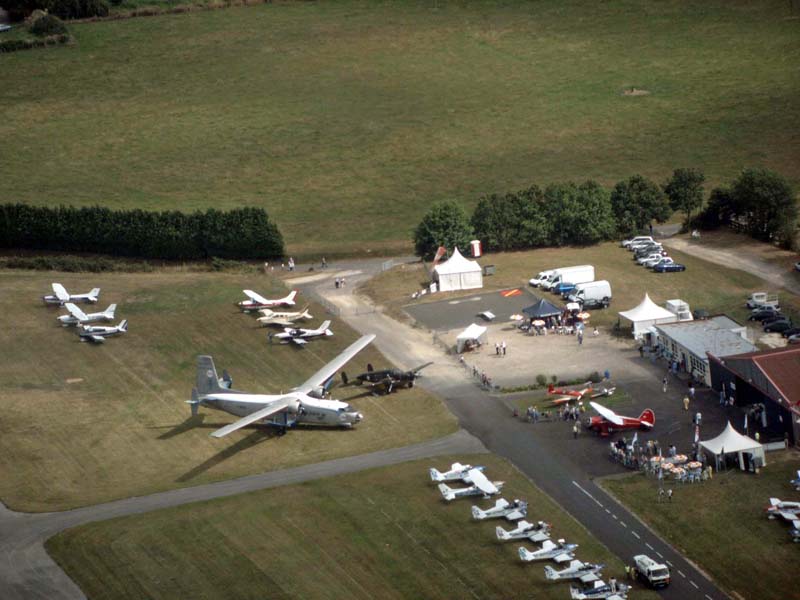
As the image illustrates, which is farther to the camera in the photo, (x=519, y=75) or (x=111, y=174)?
(x=519, y=75)

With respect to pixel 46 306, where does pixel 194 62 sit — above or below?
above

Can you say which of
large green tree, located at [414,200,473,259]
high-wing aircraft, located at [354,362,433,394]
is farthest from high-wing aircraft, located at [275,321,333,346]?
large green tree, located at [414,200,473,259]

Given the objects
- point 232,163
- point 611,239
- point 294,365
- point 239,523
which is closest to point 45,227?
point 232,163

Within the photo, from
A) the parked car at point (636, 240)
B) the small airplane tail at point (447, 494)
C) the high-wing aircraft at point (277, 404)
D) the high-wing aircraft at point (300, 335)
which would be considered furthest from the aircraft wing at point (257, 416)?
the parked car at point (636, 240)

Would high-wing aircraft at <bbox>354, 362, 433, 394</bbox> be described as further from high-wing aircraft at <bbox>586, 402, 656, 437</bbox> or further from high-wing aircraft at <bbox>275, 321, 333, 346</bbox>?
high-wing aircraft at <bbox>586, 402, 656, 437</bbox>

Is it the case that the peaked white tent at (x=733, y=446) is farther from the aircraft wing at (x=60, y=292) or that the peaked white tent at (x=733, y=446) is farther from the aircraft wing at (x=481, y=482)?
the aircraft wing at (x=60, y=292)

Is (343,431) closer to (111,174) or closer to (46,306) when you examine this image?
(46,306)
